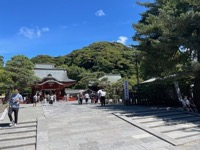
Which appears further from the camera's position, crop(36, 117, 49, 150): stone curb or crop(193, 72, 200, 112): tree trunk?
crop(193, 72, 200, 112): tree trunk

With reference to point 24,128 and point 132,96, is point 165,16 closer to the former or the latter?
point 132,96

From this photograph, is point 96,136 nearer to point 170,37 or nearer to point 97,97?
point 170,37

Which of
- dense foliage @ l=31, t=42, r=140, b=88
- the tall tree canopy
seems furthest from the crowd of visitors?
dense foliage @ l=31, t=42, r=140, b=88

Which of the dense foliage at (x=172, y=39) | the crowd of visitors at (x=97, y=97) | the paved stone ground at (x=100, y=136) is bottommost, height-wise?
the paved stone ground at (x=100, y=136)

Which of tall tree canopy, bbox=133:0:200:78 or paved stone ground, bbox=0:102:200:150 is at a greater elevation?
tall tree canopy, bbox=133:0:200:78

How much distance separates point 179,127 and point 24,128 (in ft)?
20.0

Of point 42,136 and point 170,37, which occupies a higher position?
point 170,37

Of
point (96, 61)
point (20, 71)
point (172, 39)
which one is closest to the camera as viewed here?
point (172, 39)

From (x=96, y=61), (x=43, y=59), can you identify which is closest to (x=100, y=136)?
(x=96, y=61)

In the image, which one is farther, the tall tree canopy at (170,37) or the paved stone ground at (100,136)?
the tall tree canopy at (170,37)

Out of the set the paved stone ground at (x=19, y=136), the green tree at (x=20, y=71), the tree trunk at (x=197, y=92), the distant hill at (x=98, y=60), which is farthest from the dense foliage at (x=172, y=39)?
the distant hill at (x=98, y=60)

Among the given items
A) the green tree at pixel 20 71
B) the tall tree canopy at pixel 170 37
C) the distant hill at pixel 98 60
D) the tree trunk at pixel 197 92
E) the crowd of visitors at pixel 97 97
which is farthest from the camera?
the distant hill at pixel 98 60

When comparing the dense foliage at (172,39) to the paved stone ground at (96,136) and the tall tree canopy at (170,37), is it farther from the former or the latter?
the paved stone ground at (96,136)

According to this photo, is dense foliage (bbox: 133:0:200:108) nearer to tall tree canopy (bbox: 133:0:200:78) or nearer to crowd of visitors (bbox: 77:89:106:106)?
tall tree canopy (bbox: 133:0:200:78)
